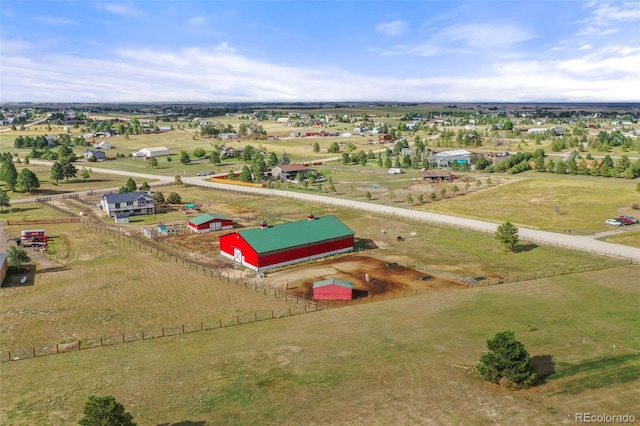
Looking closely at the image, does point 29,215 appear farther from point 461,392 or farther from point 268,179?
point 461,392

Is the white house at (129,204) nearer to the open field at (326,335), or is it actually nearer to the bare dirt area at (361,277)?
the open field at (326,335)

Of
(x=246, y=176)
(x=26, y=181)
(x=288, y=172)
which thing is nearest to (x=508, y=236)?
(x=246, y=176)

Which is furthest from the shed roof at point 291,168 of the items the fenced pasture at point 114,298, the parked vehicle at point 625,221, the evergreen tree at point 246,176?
the parked vehicle at point 625,221

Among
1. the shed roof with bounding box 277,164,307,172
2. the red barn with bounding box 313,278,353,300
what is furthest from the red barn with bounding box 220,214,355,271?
the shed roof with bounding box 277,164,307,172

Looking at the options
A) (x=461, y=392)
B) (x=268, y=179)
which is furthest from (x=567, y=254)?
(x=268, y=179)

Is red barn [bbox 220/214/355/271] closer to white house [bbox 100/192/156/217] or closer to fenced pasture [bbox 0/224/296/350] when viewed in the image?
fenced pasture [bbox 0/224/296/350]

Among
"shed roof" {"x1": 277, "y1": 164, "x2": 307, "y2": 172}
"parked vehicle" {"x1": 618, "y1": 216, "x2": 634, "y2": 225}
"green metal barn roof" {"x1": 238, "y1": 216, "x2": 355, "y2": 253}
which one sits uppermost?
"shed roof" {"x1": 277, "y1": 164, "x2": 307, "y2": 172}
